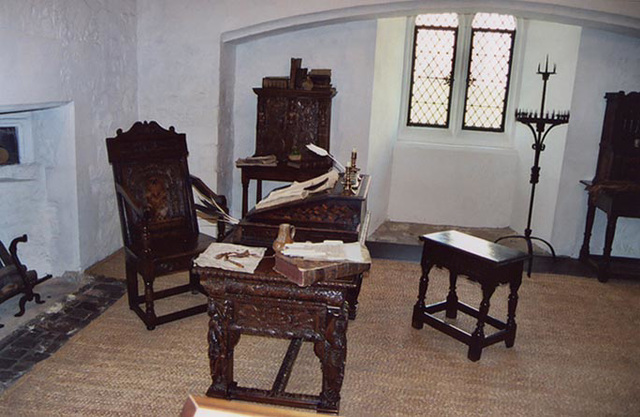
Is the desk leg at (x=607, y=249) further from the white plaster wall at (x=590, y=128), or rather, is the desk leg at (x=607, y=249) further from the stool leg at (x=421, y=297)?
the stool leg at (x=421, y=297)

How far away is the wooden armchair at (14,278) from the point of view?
4.03m

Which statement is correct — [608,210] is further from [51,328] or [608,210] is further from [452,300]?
[51,328]

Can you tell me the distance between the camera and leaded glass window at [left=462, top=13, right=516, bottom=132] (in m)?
7.00

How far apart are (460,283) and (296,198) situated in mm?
2334

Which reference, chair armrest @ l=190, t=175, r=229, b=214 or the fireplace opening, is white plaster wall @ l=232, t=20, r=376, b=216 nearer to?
chair armrest @ l=190, t=175, r=229, b=214

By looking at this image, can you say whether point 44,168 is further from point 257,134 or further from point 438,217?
Result: point 438,217

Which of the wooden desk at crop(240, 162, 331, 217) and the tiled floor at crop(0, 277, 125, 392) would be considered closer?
the tiled floor at crop(0, 277, 125, 392)

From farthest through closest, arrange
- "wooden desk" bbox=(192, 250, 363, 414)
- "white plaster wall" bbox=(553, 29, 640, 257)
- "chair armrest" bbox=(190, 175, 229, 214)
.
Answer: "white plaster wall" bbox=(553, 29, 640, 257) → "chair armrest" bbox=(190, 175, 229, 214) → "wooden desk" bbox=(192, 250, 363, 414)

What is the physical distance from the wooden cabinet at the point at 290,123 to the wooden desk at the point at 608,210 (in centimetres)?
Result: 265

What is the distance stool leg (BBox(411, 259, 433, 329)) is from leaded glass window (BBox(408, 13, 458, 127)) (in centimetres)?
360

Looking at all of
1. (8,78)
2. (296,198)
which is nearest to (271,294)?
(296,198)

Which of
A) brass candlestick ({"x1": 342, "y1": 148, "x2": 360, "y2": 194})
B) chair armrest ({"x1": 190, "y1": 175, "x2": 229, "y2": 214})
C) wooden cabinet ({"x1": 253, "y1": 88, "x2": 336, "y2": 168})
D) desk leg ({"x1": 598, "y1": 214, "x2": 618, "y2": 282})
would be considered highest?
wooden cabinet ({"x1": 253, "y1": 88, "x2": 336, "y2": 168})

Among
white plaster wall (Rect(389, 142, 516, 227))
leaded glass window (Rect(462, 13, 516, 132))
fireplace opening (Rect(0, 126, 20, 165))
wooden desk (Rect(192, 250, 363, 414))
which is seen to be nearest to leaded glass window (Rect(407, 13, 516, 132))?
leaded glass window (Rect(462, 13, 516, 132))

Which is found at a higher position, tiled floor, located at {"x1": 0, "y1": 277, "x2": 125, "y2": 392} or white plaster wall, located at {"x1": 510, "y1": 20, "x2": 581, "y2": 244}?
white plaster wall, located at {"x1": 510, "y1": 20, "x2": 581, "y2": 244}
